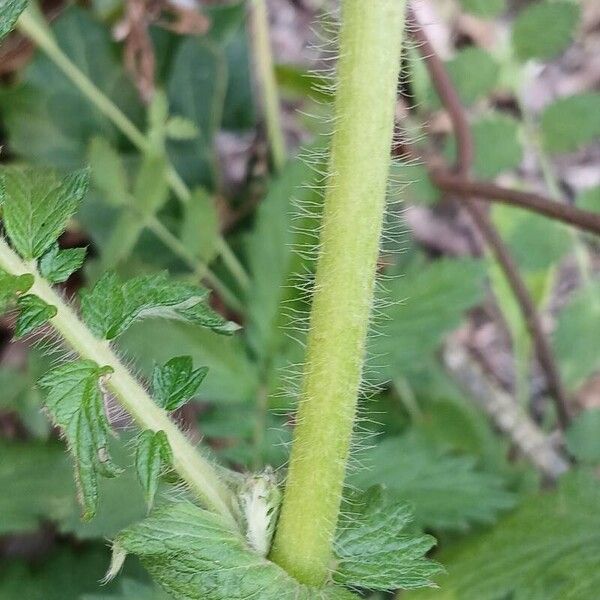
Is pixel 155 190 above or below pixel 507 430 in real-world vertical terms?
above

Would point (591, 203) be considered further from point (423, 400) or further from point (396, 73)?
point (396, 73)

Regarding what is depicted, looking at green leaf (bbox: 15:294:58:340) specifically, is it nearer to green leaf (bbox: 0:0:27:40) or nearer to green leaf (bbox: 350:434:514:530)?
green leaf (bbox: 0:0:27:40)

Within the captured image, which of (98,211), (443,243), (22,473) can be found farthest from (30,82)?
(443,243)

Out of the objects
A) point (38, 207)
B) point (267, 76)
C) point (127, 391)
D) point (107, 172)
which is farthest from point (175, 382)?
point (267, 76)

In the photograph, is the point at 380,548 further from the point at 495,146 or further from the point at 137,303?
the point at 495,146

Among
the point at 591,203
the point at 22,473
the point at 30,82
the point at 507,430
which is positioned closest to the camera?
the point at 22,473

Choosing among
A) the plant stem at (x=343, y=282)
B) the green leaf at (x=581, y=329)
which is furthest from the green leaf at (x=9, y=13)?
the green leaf at (x=581, y=329)
